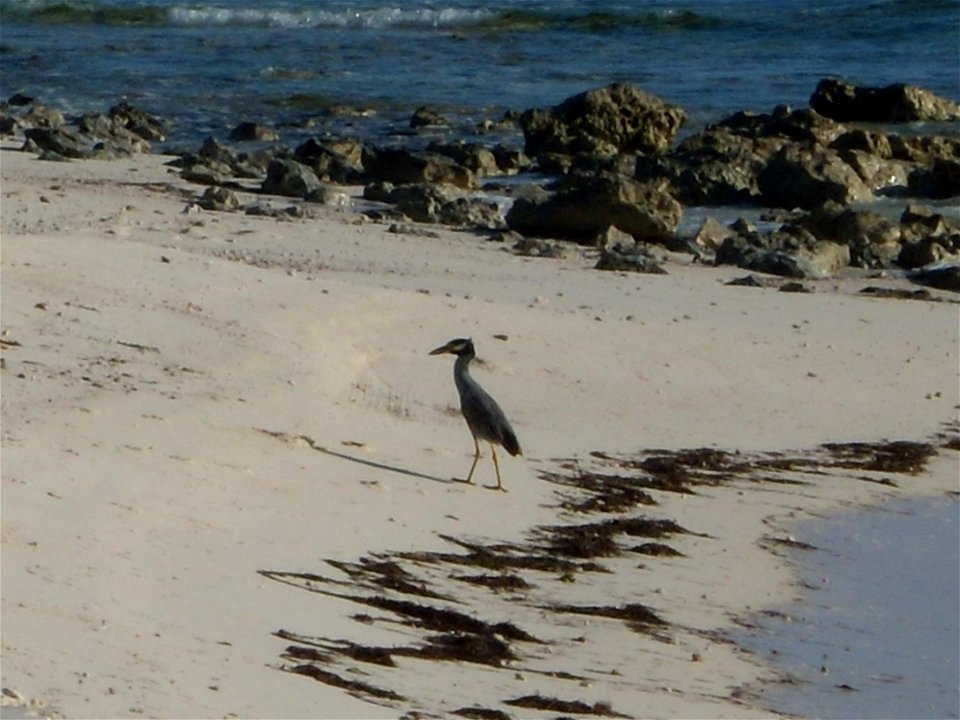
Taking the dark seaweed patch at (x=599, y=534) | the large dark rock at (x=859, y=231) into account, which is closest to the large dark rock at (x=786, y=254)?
the large dark rock at (x=859, y=231)

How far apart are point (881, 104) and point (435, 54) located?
12.2 metres

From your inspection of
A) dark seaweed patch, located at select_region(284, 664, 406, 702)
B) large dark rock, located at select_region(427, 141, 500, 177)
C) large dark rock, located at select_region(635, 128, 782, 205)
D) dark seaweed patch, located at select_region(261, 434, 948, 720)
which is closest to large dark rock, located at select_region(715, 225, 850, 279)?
large dark rock, located at select_region(635, 128, 782, 205)

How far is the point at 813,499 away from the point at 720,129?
1401cm

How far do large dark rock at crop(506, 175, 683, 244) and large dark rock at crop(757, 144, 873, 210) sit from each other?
285 centimetres

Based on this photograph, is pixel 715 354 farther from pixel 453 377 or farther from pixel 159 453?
Answer: pixel 159 453

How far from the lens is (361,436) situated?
8742 millimetres

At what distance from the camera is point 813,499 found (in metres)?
8.94

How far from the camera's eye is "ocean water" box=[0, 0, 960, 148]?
87.4 ft

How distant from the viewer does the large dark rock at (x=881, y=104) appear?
936 inches

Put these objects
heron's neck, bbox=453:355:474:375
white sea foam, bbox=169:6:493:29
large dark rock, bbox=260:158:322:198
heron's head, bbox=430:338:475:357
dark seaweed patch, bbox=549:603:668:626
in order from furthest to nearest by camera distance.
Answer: white sea foam, bbox=169:6:493:29 → large dark rock, bbox=260:158:322:198 → heron's head, bbox=430:338:475:357 → heron's neck, bbox=453:355:474:375 → dark seaweed patch, bbox=549:603:668:626

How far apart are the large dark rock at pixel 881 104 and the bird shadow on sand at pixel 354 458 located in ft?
54.4

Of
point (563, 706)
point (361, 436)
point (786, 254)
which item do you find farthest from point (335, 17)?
point (563, 706)

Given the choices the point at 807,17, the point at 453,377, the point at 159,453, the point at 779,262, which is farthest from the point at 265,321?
the point at 807,17

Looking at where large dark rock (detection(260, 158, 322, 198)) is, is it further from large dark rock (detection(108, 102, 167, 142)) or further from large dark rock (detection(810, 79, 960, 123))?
large dark rock (detection(810, 79, 960, 123))
